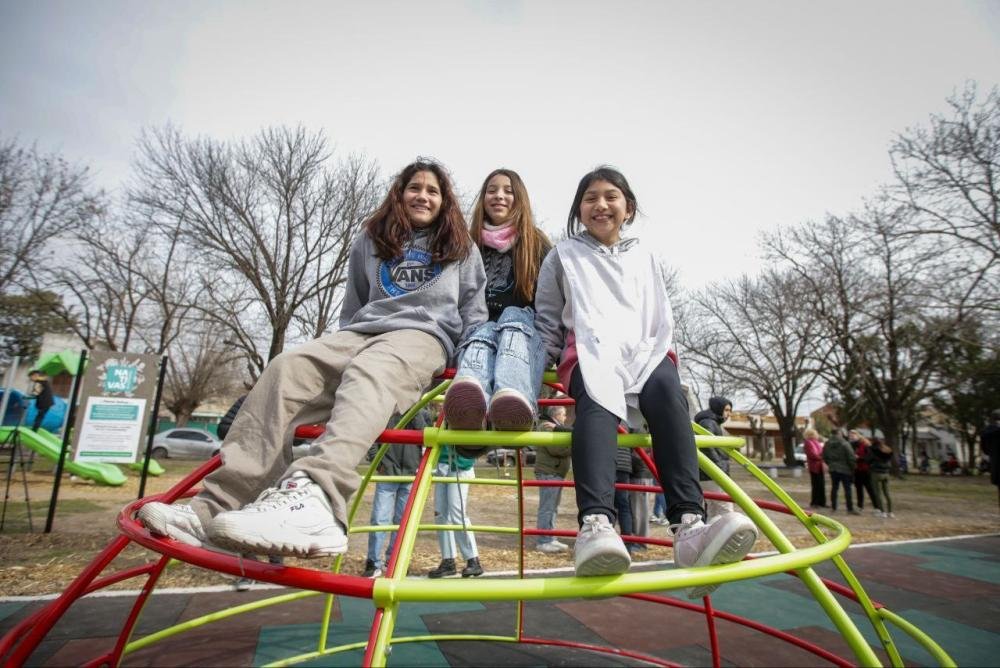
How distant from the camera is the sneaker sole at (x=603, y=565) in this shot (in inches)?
37.7

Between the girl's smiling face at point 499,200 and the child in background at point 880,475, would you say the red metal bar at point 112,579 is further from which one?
the child in background at point 880,475

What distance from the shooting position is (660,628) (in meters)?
2.99

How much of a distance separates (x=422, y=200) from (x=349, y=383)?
0.93 m

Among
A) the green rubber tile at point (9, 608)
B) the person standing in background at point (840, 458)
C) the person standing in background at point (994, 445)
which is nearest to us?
the green rubber tile at point (9, 608)

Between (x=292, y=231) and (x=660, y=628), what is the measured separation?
44.3 ft

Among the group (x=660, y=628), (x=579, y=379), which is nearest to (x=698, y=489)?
(x=579, y=379)

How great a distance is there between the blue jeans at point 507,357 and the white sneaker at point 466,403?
85 millimetres

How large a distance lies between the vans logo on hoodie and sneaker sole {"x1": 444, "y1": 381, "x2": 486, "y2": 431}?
0.72m

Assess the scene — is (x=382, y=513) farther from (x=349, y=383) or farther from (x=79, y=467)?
(x=79, y=467)

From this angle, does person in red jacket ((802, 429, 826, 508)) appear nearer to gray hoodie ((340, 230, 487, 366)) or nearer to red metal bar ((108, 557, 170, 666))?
gray hoodie ((340, 230, 487, 366))

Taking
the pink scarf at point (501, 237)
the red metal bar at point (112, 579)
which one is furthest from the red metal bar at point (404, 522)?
the pink scarf at point (501, 237)

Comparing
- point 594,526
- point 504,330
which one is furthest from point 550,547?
point 594,526

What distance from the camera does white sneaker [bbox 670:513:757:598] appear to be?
105 cm

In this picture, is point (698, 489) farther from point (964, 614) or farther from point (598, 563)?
point (964, 614)
